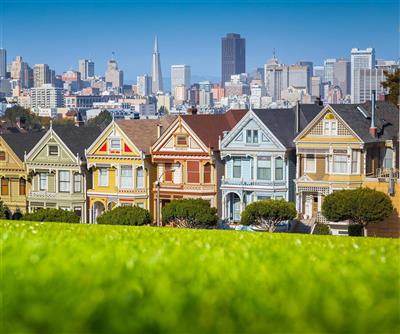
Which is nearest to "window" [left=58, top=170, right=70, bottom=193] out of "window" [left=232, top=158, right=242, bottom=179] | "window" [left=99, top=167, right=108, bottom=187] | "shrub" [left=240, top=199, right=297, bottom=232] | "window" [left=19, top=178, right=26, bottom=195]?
"window" [left=99, top=167, right=108, bottom=187]

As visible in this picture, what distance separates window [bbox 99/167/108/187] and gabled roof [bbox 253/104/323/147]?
27.9ft

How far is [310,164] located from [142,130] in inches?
385

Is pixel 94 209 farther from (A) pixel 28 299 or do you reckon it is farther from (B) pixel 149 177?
(A) pixel 28 299

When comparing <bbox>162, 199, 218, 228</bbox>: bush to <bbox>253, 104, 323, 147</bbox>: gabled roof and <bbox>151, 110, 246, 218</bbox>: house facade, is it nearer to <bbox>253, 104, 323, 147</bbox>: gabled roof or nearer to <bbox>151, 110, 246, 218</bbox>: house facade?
<bbox>151, 110, 246, 218</bbox>: house facade

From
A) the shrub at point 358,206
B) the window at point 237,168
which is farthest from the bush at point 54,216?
A: the shrub at point 358,206

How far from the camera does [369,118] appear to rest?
46625 millimetres

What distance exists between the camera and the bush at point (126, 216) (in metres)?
44.2

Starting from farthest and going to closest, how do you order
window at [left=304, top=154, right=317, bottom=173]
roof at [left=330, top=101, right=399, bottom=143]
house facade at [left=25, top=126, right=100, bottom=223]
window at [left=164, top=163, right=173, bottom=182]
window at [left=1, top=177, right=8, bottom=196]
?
window at [left=1, top=177, right=8, bottom=196], house facade at [left=25, top=126, right=100, bottom=223], window at [left=164, top=163, right=173, bottom=182], window at [left=304, top=154, right=317, bottom=173], roof at [left=330, top=101, right=399, bottom=143]

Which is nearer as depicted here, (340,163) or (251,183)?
(340,163)

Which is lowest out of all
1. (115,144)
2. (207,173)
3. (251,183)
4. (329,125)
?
(251,183)

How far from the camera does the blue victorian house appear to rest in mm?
46156

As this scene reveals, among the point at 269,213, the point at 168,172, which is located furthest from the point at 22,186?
the point at 269,213

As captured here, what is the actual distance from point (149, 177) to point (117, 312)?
38.8 m

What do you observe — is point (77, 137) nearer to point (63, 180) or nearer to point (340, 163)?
point (63, 180)
